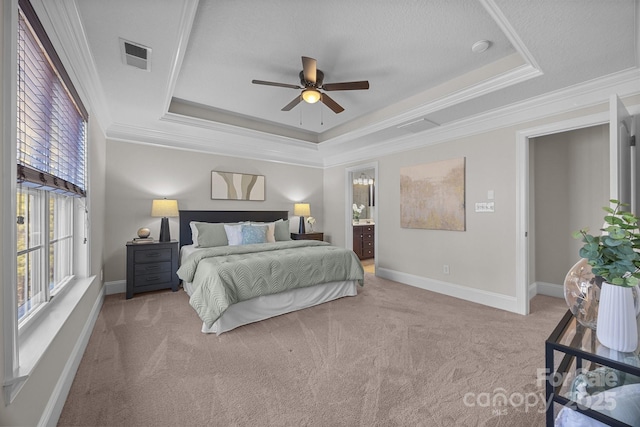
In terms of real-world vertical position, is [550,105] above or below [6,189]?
above

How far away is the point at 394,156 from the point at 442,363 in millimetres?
3255

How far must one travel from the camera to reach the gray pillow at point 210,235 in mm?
4035

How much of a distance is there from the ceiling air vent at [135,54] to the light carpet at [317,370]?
7.82 feet

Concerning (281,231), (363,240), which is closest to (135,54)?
(281,231)

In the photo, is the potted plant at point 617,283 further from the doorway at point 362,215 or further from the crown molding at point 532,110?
the doorway at point 362,215

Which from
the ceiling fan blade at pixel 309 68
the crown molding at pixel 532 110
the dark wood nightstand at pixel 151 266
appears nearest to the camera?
the ceiling fan blade at pixel 309 68

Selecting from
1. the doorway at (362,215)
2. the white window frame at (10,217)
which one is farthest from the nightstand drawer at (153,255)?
the doorway at (362,215)

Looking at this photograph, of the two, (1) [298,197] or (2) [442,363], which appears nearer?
(2) [442,363]

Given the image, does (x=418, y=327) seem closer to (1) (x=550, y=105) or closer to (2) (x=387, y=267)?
(2) (x=387, y=267)

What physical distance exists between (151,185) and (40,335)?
3.13 metres

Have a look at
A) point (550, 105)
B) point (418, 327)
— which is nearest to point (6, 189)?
point (418, 327)

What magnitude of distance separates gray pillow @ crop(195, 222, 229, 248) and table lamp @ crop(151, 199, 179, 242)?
1.29ft

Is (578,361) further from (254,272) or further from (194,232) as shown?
(194,232)

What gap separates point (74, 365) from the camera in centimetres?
192
